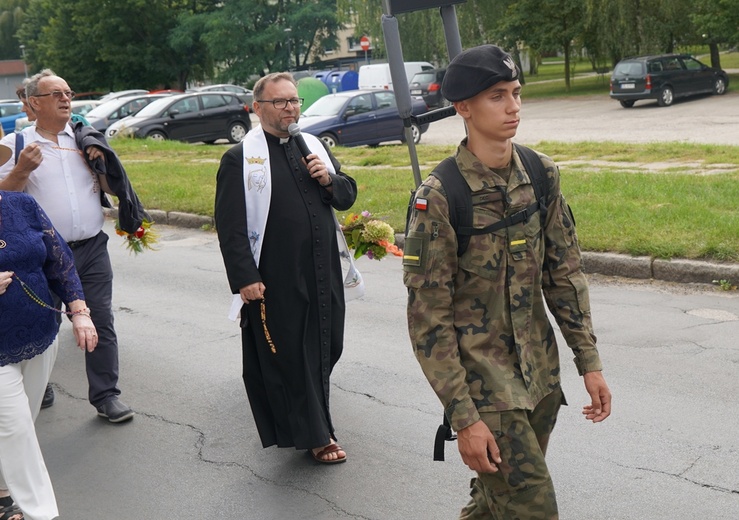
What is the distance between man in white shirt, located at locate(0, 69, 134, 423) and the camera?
5945 millimetres

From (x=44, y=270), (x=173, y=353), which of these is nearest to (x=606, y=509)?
(x=44, y=270)

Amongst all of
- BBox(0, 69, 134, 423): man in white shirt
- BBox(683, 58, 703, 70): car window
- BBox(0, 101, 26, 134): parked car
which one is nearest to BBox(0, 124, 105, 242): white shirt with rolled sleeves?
BBox(0, 69, 134, 423): man in white shirt

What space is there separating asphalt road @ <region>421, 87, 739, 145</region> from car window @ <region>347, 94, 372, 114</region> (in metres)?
2.00

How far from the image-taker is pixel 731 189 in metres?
11.5

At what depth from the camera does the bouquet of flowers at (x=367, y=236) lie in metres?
5.81

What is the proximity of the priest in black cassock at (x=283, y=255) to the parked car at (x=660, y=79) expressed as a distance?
27861 millimetres

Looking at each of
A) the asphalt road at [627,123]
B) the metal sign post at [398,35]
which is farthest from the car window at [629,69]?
the metal sign post at [398,35]

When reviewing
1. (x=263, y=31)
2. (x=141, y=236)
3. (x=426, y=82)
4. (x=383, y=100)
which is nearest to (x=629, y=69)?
(x=426, y=82)

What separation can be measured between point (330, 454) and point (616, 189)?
7.95m

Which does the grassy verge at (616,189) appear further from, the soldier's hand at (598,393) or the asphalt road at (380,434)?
the soldier's hand at (598,393)

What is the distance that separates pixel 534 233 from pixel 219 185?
2375 mm

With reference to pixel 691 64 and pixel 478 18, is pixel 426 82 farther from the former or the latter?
pixel 691 64

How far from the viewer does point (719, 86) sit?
3359cm

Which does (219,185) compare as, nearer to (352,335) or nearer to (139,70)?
(352,335)
